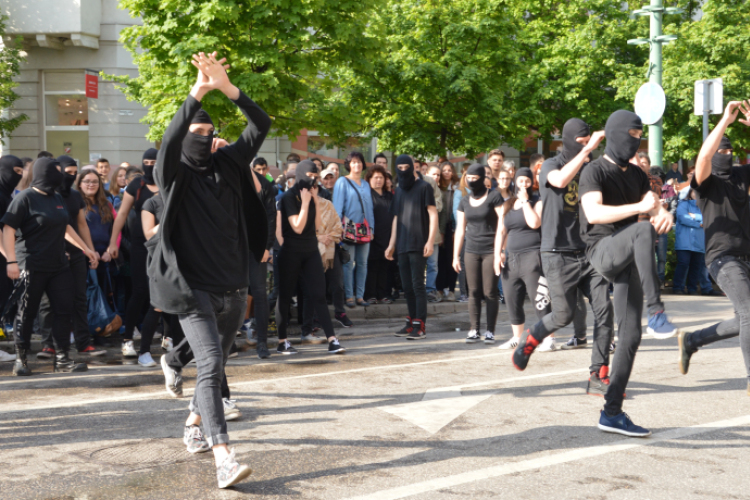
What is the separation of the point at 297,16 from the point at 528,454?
13.9 metres

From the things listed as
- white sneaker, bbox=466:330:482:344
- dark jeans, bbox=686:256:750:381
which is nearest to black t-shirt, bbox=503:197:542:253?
white sneaker, bbox=466:330:482:344

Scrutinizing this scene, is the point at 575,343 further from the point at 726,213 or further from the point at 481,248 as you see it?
the point at 726,213

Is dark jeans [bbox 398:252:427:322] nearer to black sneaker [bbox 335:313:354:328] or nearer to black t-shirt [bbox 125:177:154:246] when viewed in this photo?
black sneaker [bbox 335:313:354:328]

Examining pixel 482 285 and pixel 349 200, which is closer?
pixel 482 285

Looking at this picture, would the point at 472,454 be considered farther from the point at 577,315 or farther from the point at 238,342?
the point at 238,342

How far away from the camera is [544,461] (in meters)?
4.73

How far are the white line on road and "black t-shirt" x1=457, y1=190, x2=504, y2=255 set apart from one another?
398 cm

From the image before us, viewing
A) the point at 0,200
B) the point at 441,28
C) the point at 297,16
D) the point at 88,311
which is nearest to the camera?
the point at 0,200

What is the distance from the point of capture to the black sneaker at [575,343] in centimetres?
890

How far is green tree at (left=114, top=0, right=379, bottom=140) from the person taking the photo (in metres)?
17.0

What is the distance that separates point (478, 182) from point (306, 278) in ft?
7.39

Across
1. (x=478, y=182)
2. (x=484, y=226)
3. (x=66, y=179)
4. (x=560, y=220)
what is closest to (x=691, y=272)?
(x=484, y=226)

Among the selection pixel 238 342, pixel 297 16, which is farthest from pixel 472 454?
pixel 297 16

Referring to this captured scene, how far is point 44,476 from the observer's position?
15.0ft
